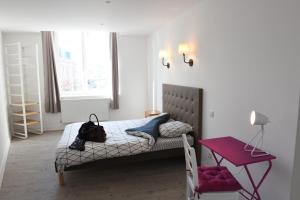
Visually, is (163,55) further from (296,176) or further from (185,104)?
(296,176)

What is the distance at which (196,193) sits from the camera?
1948mm

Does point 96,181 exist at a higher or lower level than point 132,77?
lower

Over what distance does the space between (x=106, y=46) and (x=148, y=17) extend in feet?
7.17

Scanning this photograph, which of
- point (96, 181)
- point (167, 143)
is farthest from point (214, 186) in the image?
point (96, 181)

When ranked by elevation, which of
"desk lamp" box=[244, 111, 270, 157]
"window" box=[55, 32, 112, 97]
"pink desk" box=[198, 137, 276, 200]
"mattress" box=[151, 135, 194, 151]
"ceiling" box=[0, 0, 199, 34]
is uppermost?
"ceiling" box=[0, 0, 199, 34]

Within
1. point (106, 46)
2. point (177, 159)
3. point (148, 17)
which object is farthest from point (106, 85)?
point (177, 159)

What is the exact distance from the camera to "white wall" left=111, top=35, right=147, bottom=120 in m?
5.81

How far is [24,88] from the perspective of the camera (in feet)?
17.5

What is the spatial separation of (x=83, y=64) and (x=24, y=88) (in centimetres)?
150

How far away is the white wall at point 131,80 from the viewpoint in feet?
18.9

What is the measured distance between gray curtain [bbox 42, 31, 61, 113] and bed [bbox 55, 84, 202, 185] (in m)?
1.87

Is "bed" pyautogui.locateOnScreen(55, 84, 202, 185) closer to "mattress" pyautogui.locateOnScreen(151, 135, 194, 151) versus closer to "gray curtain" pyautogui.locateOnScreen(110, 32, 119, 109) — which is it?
"mattress" pyautogui.locateOnScreen(151, 135, 194, 151)

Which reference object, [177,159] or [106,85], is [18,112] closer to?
[106,85]

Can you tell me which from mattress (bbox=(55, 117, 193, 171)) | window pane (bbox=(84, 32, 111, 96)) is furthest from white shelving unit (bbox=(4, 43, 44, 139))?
mattress (bbox=(55, 117, 193, 171))
